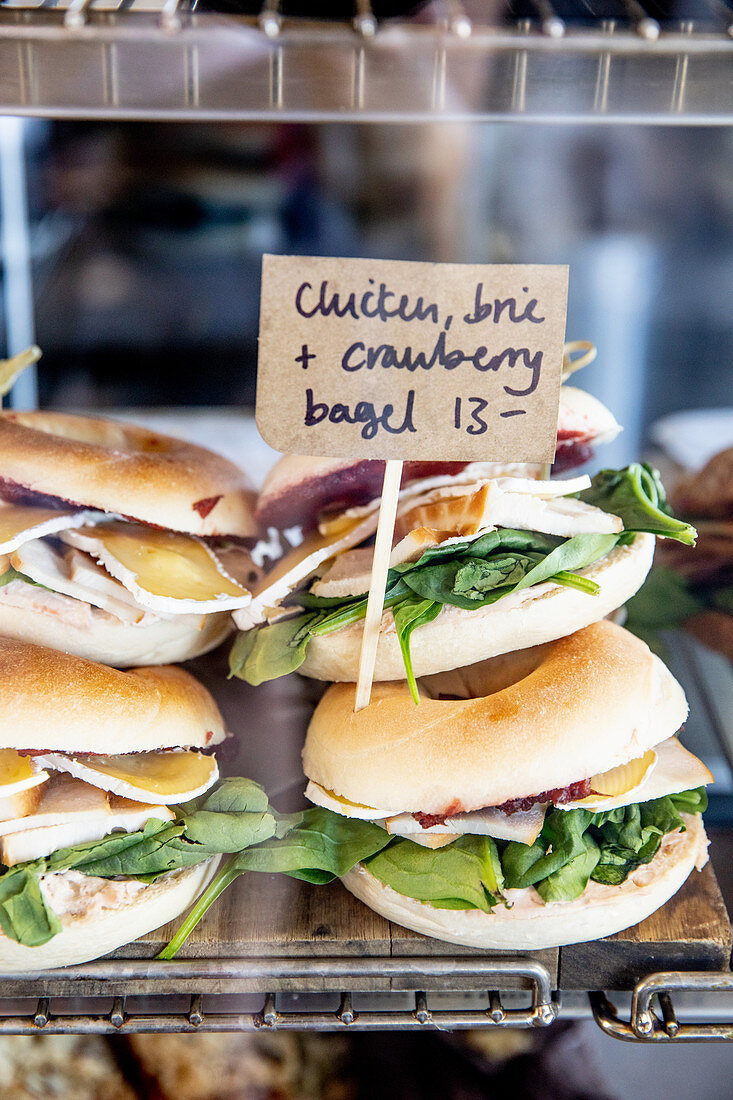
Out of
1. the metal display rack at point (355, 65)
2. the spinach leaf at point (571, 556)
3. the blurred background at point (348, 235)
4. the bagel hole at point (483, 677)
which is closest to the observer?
the metal display rack at point (355, 65)

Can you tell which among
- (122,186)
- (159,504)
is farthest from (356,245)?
(159,504)

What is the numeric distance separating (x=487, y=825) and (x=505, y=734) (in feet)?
0.43

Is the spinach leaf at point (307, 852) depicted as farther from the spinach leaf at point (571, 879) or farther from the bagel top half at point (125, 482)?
the bagel top half at point (125, 482)

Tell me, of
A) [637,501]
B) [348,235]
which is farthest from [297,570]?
[348,235]

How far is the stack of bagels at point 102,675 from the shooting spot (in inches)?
38.7

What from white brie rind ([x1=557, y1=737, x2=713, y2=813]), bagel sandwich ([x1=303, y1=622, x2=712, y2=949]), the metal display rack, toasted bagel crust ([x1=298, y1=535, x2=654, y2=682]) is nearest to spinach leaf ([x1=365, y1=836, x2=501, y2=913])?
bagel sandwich ([x1=303, y1=622, x2=712, y2=949])

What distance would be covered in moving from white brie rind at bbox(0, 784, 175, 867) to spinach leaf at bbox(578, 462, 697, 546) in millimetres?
737

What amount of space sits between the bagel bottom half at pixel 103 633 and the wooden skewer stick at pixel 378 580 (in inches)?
10.9

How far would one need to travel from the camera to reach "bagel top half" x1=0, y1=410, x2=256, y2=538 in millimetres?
1143

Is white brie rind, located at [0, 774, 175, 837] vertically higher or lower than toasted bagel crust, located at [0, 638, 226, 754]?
lower

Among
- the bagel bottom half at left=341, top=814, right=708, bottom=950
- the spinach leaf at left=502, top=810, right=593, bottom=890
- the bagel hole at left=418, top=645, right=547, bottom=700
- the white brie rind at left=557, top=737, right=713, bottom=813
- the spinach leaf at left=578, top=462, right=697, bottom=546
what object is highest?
the spinach leaf at left=578, top=462, right=697, bottom=546

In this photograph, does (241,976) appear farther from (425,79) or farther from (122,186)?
(122,186)

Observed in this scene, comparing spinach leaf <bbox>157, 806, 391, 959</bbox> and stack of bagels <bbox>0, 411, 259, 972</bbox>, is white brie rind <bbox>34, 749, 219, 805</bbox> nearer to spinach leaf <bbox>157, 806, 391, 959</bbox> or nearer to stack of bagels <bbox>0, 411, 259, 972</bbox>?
stack of bagels <bbox>0, 411, 259, 972</bbox>

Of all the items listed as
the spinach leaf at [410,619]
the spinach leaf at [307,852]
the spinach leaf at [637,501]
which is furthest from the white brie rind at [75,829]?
the spinach leaf at [637,501]
